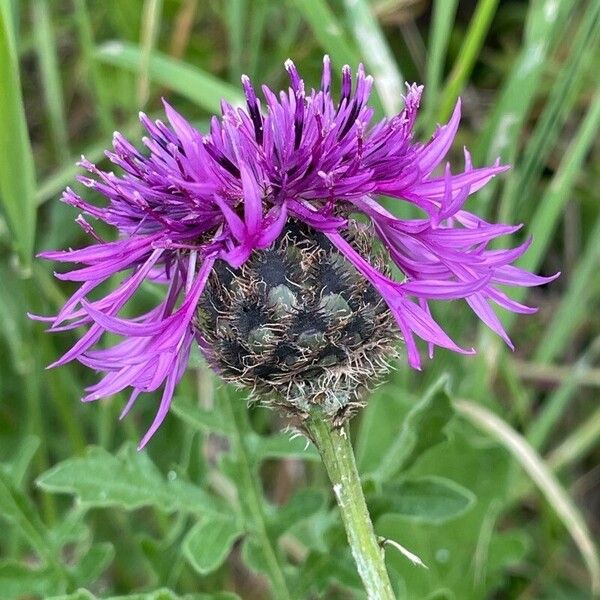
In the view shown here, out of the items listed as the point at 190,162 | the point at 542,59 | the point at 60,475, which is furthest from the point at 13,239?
the point at 542,59

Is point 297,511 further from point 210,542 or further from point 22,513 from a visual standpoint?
point 22,513

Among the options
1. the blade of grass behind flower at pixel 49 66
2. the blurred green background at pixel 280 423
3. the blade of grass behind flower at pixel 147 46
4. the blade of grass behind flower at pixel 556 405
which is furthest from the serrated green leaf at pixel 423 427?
the blade of grass behind flower at pixel 49 66

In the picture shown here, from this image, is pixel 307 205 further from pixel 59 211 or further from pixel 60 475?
pixel 59 211

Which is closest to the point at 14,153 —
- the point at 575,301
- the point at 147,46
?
the point at 147,46

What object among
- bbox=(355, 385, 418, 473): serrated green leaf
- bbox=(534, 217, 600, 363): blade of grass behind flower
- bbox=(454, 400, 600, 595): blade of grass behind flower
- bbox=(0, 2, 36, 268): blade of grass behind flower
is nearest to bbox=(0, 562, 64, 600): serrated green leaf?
bbox=(0, 2, 36, 268): blade of grass behind flower

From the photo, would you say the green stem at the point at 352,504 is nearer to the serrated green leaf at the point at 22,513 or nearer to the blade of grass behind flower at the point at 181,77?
the serrated green leaf at the point at 22,513

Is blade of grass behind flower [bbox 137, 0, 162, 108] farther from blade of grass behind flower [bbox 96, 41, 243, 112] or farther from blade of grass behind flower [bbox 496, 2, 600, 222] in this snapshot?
blade of grass behind flower [bbox 496, 2, 600, 222]
